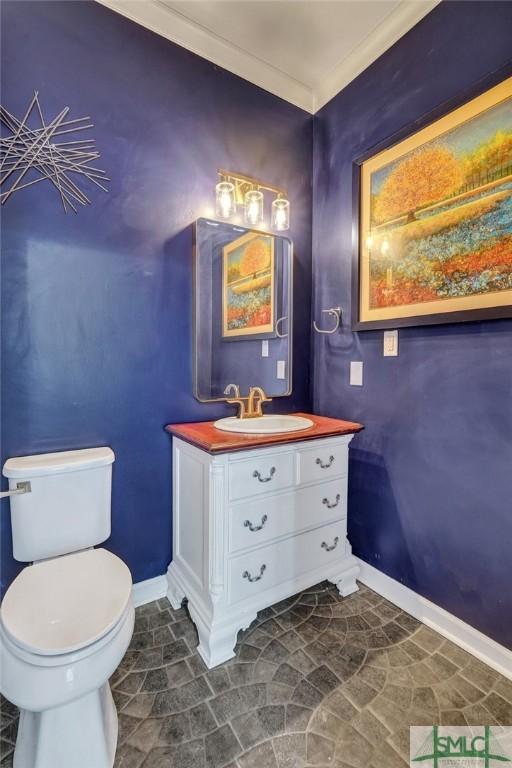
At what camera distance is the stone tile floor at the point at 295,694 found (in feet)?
3.46

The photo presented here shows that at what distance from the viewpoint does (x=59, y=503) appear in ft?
4.25

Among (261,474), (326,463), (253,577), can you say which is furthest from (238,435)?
(253,577)

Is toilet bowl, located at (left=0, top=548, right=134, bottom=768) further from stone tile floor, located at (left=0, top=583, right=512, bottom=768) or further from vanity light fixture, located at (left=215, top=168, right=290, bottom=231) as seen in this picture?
vanity light fixture, located at (left=215, top=168, right=290, bottom=231)

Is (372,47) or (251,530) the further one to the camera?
(372,47)

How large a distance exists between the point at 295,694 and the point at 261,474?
2.50 ft

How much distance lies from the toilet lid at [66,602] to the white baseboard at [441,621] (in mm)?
1287

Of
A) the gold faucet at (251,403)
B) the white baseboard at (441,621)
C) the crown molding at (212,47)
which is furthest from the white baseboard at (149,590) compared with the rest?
the crown molding at (212,47)

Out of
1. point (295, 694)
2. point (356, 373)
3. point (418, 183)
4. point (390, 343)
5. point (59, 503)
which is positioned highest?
point (418, 183)

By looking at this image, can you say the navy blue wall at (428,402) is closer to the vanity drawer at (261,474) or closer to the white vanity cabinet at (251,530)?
the white vanity cabinet at (251,530)

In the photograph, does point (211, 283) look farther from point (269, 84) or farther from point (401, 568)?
point (401, 568)

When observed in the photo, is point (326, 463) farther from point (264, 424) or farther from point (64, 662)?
point (64, 662)

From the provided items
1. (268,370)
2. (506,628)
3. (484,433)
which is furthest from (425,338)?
(506,628)

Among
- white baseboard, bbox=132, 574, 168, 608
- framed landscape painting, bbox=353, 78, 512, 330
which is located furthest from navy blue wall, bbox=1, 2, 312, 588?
framed landscape painting, bbox=353, 78, 512, 330

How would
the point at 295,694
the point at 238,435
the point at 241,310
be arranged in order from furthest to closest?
the point at 241,310 < the point at 238,435 < the point at 295,694
